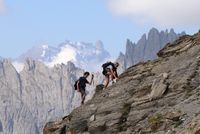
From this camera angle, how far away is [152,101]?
3195 cm

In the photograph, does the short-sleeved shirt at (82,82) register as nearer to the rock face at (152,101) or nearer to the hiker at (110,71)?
the hiker at (110,71)

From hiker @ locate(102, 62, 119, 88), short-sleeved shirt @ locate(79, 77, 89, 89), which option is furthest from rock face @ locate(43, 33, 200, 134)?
hiker @ locate(102, 62, 119, 88)

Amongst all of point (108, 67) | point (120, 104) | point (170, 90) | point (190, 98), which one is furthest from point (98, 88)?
point (190, 98)

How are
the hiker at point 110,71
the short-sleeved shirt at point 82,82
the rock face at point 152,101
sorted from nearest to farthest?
the rock face at point 152,101, the short-sleeved shirt at point 82,82, the hiker at point 110,71

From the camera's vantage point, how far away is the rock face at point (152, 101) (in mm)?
28184

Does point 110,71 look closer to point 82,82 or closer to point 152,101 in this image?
point 82,82

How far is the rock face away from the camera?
2818cm

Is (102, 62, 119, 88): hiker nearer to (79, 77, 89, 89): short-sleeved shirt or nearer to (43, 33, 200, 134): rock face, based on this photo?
(79, 77, 89, 89): short-sleeved shirt

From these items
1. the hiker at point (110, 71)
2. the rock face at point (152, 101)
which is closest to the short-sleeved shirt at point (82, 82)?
the hiker at point (110, 71)

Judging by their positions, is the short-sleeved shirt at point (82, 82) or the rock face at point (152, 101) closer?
the rock face at point (152, 101)

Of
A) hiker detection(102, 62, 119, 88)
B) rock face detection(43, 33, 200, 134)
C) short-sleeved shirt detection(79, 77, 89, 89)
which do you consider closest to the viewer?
rock face detection(43, 33, 200, 134)

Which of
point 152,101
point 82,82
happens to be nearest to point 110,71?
point 82,82

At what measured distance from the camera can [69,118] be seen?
127 feet

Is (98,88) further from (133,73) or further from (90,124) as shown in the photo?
(90,124)
